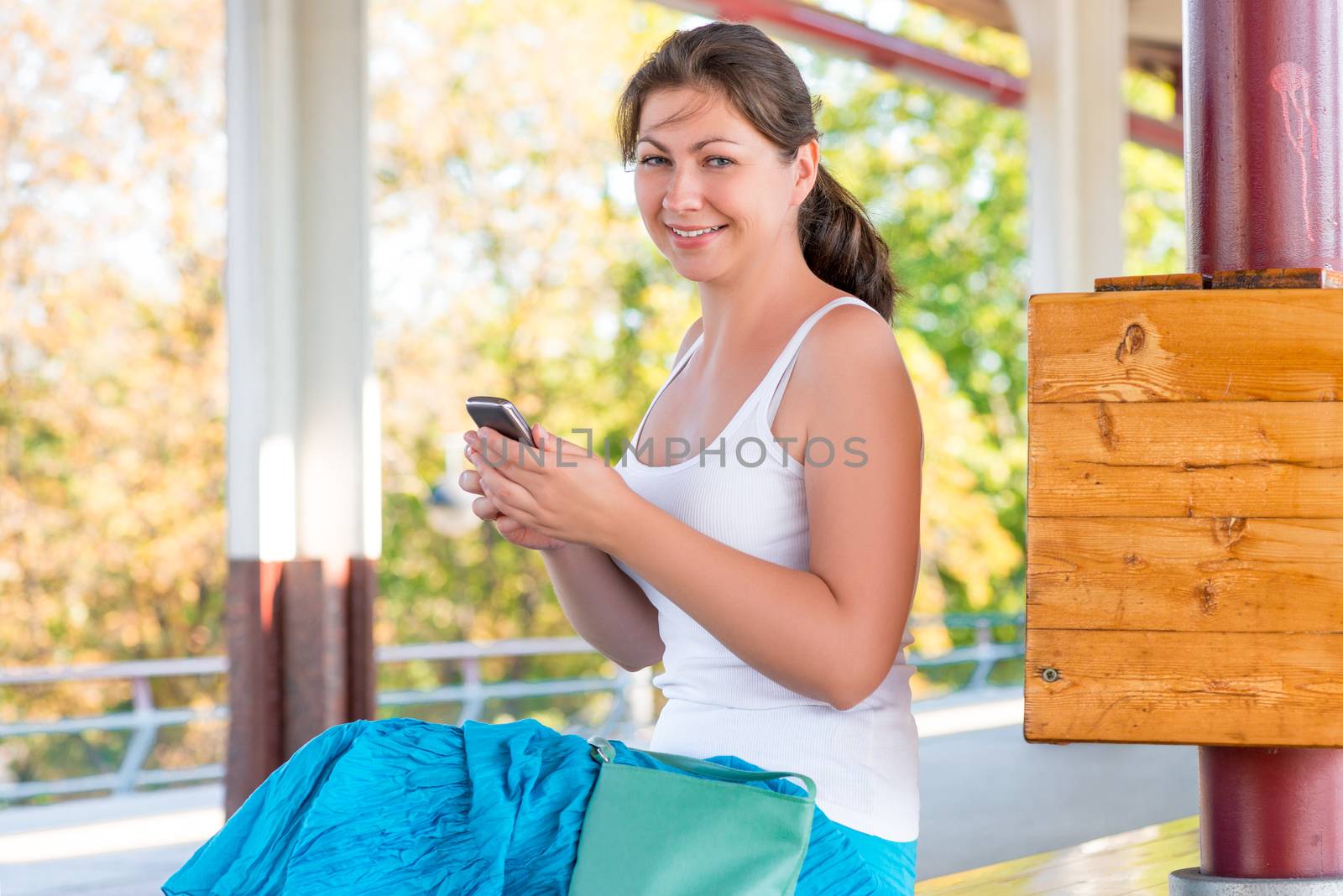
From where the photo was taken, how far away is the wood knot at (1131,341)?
1444 millimetres

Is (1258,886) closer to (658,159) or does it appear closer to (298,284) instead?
(658,159)

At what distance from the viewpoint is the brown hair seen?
1.61 meters

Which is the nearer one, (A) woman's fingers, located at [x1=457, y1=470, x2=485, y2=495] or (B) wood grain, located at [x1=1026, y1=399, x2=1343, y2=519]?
(B) wood grain, located at [x1=1026, y1=399, x2=1343, y2=519]

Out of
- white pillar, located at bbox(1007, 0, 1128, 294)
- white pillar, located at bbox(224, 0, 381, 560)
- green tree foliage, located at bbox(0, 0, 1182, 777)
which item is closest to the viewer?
white pillar, located at bbox(224, 0, 381, 560)

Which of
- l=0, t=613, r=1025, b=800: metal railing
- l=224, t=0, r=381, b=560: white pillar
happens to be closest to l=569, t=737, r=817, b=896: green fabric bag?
l=224, t=0, r=381, b=560: white pillar

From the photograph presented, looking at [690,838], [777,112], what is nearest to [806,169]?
[777,112]

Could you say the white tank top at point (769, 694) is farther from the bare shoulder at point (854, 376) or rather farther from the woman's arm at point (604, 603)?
the woman's arm at point (604, 603)

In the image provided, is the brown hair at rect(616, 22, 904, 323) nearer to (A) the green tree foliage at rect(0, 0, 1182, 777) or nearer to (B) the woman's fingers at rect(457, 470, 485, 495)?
(B) the woman's fingers at rect(457, 470, 485, 495)

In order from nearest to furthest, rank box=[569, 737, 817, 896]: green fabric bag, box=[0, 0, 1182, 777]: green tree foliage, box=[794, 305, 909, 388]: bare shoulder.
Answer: box=[569, 737, 817, 896]: green fabric bag, box=[794, 305, 909, 388]: bare shoulder, box=[0, 0, 1182, 777]: green tree foliage

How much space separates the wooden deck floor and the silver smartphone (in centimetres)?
121

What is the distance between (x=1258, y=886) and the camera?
1.66m

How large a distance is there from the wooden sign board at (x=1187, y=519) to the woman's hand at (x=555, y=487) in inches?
15.8

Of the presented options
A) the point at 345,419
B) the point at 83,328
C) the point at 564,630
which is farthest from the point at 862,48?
the point at 564,630

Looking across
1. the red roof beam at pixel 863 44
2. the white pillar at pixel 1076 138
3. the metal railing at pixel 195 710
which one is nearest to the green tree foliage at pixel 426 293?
the red roof beam at pixel 863 44
